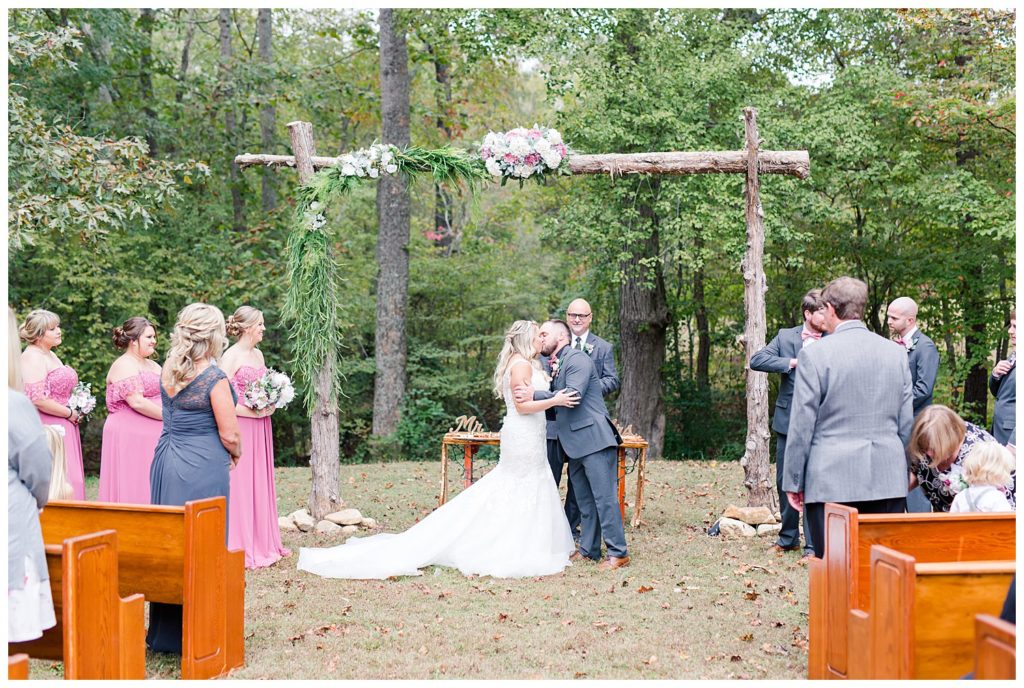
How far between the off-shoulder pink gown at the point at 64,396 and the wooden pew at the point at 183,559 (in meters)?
2.75

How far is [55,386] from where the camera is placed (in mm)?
7789

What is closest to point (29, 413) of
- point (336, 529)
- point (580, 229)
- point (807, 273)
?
point (336, 529)

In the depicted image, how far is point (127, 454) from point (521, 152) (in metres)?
4.25

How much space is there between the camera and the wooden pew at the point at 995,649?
8.96 feet

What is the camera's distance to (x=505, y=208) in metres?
19.4

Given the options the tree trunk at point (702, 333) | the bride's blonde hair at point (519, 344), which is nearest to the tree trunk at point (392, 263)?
the tree trunk at point (702, 333)

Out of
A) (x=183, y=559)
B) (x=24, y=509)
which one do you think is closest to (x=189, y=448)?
(x=183, y=559)

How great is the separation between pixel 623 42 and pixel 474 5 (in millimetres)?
2496

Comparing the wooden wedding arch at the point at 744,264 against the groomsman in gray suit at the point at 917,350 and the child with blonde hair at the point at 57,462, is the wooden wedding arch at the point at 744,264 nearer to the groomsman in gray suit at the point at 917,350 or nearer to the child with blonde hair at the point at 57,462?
the groomsman in gray suit at the point at 917,350

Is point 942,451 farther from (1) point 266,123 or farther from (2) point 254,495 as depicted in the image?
(1) point 266,123

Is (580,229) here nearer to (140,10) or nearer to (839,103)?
(839,103)

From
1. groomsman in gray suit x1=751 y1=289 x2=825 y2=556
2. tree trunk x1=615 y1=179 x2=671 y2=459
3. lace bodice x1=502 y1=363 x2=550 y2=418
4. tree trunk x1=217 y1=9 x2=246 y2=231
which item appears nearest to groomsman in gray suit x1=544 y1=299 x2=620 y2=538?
lace bodice x1=502 y1=363 x2=550 y2=418

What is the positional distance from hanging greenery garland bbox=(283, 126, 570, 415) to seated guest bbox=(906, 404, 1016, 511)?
15.1ft

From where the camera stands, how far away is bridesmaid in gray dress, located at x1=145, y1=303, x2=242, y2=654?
18.3 ft
